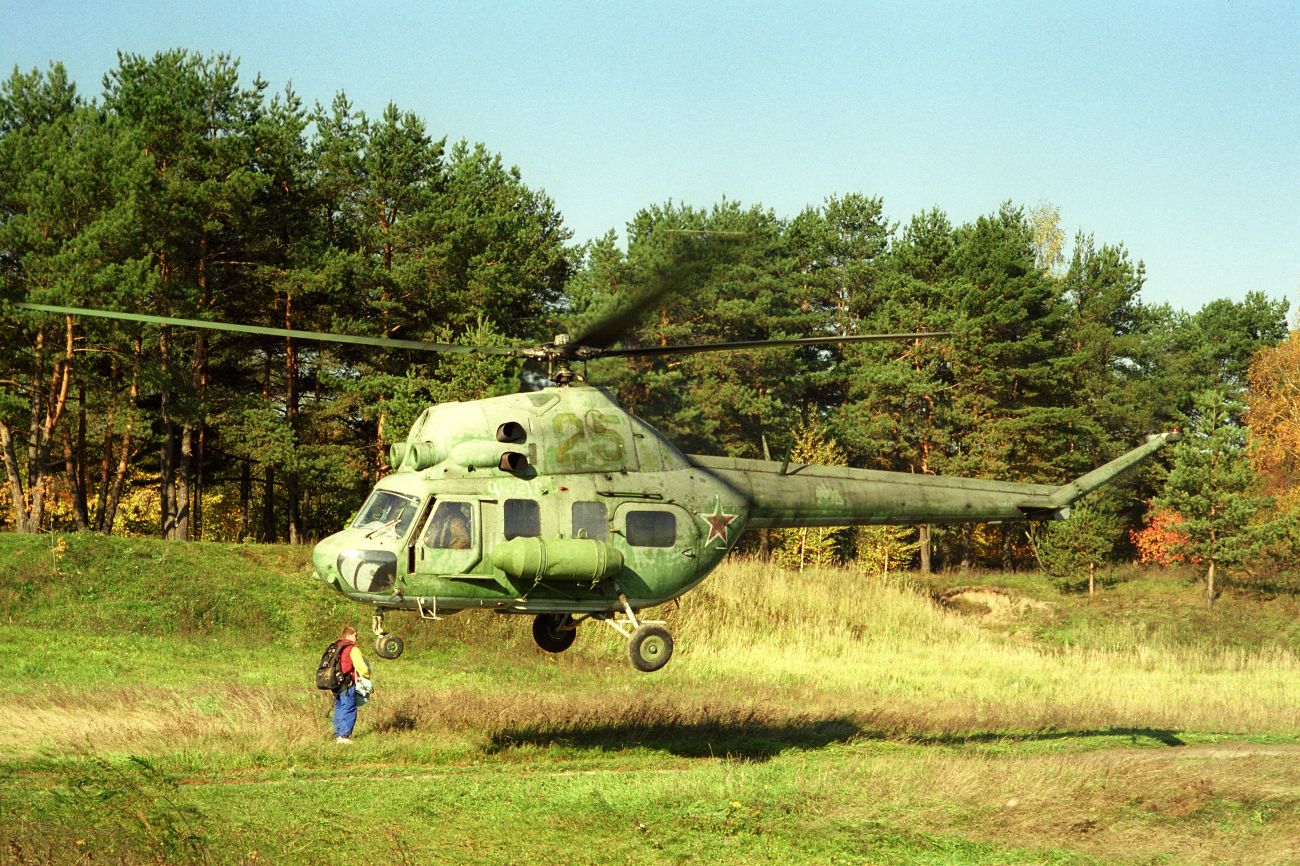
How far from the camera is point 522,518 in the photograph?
14156 millimetres

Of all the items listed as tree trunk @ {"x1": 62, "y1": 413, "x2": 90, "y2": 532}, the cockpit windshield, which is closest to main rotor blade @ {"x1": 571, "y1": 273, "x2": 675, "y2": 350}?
the cockpit windshield

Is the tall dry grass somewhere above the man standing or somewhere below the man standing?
below

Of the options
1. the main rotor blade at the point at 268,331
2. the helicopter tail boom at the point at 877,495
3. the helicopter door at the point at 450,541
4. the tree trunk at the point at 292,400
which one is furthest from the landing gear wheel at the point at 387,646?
the tree trunk at the point at 292,400

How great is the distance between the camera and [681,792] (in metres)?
13.4

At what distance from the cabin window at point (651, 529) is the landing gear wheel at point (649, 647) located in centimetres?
118

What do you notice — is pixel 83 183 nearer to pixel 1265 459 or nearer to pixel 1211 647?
pixel 1211 647

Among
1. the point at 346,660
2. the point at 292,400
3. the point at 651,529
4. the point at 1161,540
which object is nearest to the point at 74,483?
the point at 292,400

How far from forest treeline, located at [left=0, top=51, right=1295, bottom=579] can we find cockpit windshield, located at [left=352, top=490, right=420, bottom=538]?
18293 millimetres

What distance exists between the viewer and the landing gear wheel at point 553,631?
15.6 meters

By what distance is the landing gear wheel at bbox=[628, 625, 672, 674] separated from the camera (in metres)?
13.8

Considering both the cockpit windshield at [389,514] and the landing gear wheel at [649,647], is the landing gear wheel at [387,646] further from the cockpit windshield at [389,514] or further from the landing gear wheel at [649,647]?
the landing gear wheel at [649,647]

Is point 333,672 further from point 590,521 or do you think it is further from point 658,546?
point 658,546

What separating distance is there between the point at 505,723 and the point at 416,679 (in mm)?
6154

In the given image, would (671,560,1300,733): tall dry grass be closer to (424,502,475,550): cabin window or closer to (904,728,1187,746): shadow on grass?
(904,728,1187,746): shadow on grass
